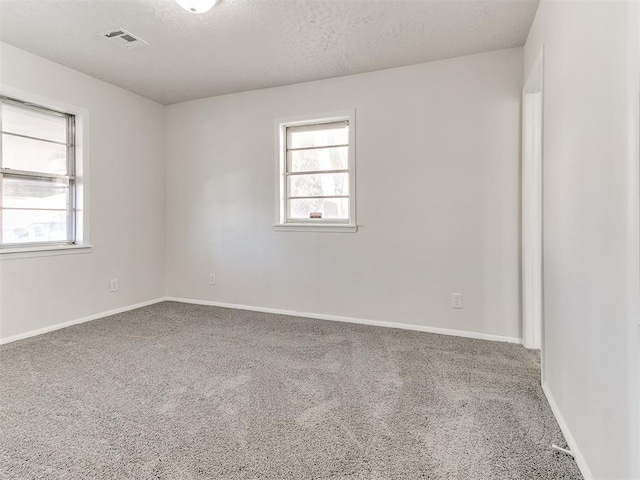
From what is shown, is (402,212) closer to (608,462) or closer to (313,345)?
(313,345)

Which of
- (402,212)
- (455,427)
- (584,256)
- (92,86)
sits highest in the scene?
(92,86)

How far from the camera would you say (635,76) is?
3.35ft

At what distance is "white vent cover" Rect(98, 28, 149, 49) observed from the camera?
2.74 m

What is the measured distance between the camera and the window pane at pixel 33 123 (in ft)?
10.0

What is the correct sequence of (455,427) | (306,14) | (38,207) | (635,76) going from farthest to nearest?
(38,207) → (306,14) → (455,427) → (635,76)

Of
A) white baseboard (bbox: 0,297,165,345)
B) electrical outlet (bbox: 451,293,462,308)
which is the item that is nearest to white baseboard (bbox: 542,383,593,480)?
electrical outlet (bbox: 451,293,462,308)

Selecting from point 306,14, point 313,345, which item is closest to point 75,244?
point 313,345

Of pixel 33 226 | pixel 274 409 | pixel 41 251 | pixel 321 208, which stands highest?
pixel 321 208

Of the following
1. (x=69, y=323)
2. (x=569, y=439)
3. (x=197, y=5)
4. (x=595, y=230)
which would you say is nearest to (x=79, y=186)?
(x=69, y=323)

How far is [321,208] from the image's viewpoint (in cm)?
385

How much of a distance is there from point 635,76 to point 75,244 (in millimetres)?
4390

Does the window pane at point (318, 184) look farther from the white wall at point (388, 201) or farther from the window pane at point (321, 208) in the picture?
the white wall at point (388, 201)

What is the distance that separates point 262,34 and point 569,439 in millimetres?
3256

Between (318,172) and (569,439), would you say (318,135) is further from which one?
(569,439)
